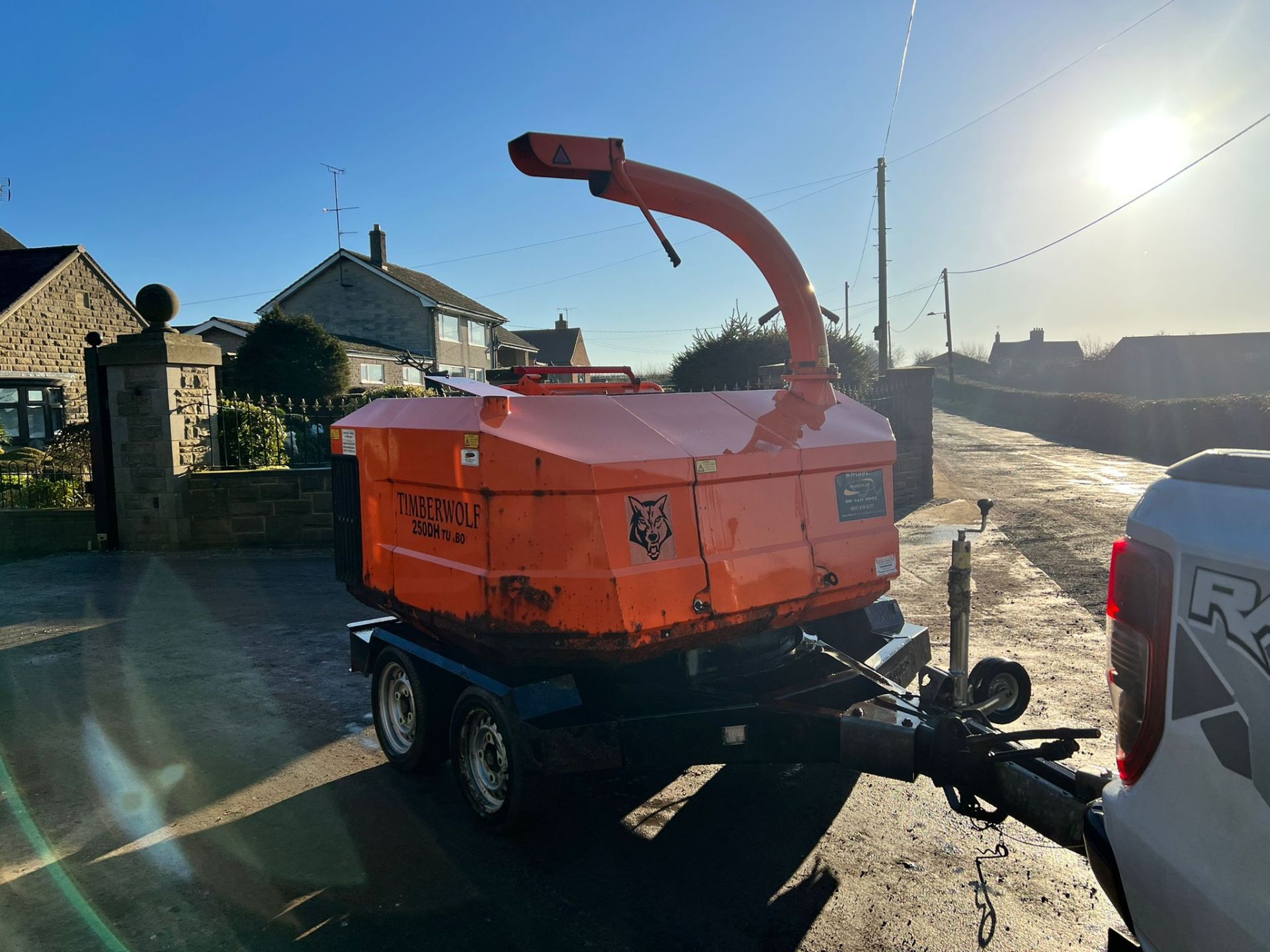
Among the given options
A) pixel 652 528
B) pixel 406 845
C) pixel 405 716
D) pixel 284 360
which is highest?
pixel 284 360

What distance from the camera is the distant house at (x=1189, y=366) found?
44.1m

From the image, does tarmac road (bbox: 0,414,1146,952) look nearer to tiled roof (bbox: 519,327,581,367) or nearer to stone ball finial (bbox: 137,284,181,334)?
stone ball finial (bbox: 137,284,181,334)

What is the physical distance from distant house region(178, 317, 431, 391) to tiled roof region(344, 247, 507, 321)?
3601 mm

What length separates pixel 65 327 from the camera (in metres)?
26.2

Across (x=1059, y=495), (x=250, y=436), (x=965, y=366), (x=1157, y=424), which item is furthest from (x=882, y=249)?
(x=965, y=366)

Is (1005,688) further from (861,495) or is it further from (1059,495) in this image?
(1059,495)

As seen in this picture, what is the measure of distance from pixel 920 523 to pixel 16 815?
35.3ft

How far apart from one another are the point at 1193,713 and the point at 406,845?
327 centimetres

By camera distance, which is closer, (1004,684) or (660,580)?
(660,580)

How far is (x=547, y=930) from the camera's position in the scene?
326 cm

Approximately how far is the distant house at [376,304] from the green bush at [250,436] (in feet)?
80.9

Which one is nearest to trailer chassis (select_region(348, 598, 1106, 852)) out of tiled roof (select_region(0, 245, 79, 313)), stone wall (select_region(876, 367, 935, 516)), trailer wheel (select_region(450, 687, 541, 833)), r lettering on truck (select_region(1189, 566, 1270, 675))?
trailer wheel (select_region(450, 687, 541, 833))

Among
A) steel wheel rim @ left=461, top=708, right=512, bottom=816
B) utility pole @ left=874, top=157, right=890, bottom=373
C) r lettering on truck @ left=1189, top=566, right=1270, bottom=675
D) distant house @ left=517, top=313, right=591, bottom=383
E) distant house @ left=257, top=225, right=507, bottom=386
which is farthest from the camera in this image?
distant house @ left=517, top=313, right=591, bottom=383

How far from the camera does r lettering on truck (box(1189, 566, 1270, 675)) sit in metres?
1.59
